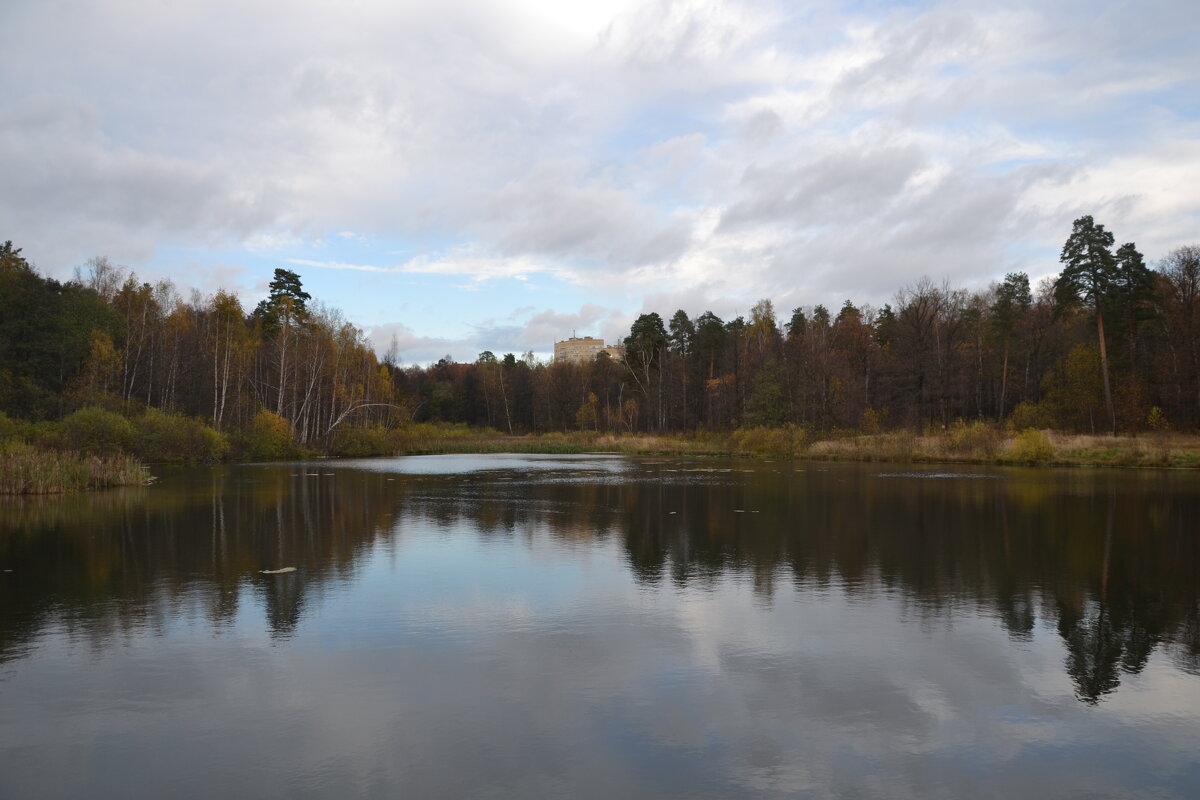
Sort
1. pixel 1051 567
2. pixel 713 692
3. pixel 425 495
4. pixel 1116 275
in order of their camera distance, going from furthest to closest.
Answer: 1. pixel 1116 275
2. pixel 425 495
3. pixel 1051 567
4. pixel 713 692

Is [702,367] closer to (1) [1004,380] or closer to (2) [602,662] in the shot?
(1) [1004,380]

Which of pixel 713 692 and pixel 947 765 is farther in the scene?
pixel 713 692

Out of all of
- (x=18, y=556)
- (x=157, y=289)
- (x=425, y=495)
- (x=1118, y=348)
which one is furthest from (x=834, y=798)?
(x=157, y=289)

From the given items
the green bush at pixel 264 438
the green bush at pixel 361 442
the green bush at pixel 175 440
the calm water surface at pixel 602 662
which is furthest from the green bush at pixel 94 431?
the green bush at pixel 361 442

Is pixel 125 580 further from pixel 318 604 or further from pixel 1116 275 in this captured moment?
pixel 1116 275

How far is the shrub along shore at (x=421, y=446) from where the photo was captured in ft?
82.1

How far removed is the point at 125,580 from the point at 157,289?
60077mm

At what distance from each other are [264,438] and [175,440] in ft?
22.7

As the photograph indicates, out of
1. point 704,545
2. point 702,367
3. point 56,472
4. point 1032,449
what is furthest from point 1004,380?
point 56,472

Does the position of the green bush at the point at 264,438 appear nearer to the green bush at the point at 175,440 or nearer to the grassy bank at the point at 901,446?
the green bush at the point at 175,440

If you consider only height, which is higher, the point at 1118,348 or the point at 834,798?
the point at 1118,348

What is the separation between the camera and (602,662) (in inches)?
282

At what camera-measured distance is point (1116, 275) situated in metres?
45.5

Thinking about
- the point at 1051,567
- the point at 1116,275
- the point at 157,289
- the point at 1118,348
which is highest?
the point at 157,289
